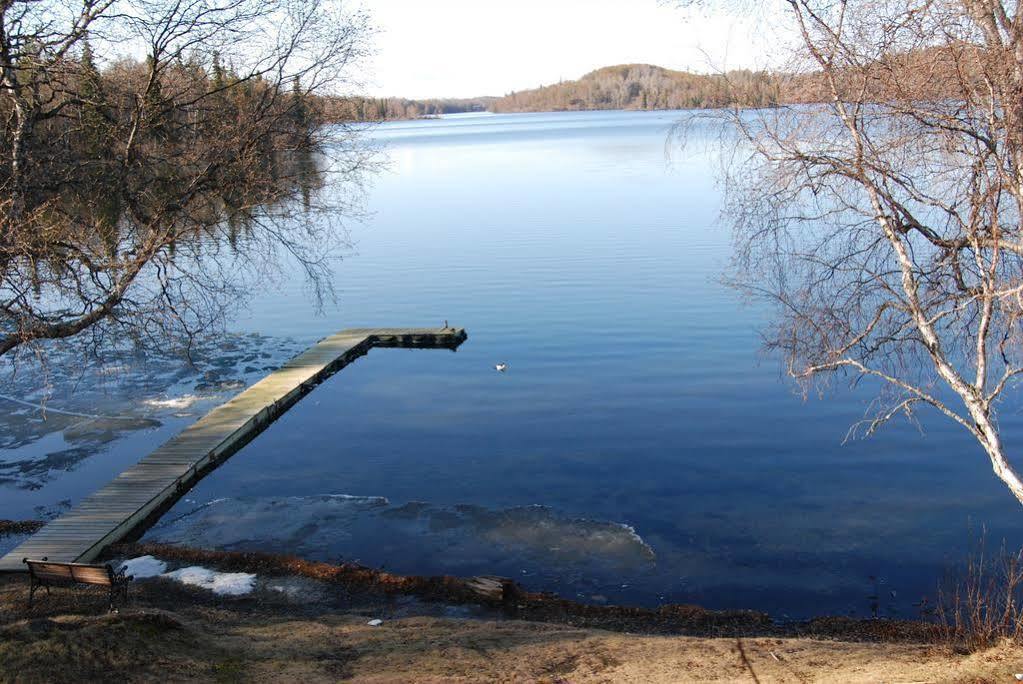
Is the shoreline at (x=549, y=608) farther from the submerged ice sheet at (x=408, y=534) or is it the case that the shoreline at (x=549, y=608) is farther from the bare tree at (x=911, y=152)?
the bare tree at (x=911, y=152)

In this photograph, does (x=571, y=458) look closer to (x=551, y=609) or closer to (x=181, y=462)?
(x=551, y=609)

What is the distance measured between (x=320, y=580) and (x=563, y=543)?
2957 mm

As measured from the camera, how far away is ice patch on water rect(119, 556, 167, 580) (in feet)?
31.9

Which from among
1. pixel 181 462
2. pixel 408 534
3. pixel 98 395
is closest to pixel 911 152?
pixel 408 534

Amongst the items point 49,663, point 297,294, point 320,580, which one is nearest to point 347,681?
point 49,663

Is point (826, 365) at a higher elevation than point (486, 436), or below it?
higher

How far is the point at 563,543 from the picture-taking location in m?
10.8

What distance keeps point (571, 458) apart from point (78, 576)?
7596 millimetres

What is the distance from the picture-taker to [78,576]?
8.23 metres

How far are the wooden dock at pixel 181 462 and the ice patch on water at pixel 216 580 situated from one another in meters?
1.42

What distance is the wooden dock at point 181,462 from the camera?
1054cm

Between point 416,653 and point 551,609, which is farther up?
point 416,653

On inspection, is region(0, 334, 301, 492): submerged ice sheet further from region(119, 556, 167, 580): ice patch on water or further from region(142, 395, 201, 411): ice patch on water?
region(119, 556, 167, 580): ice patch on water

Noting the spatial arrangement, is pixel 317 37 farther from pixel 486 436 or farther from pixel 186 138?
pixel 486 436
